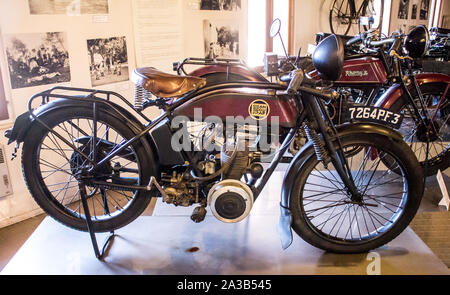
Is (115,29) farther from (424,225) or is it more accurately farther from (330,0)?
(330,0)

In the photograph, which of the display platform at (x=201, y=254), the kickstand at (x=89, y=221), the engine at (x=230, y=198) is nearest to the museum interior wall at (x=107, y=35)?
the display platform at (x=201, y=254)

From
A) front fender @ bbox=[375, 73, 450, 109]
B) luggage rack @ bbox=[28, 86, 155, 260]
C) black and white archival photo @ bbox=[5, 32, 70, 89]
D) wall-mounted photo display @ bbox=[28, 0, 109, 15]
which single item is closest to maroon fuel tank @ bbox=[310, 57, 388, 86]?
front fender @ bbox=[375, 73, 450, 109]

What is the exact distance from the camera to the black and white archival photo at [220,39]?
4396mm

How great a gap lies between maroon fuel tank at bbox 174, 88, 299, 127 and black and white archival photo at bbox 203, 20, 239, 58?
2.47m

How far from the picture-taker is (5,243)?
2.92 metres

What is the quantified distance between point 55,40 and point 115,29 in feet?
1.78

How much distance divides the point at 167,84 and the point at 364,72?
76.1 inches

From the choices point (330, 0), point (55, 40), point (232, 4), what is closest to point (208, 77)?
point (55, 40)

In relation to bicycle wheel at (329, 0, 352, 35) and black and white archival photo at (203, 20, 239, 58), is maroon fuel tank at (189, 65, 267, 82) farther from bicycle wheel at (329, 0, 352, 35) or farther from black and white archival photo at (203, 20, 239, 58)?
bicycle wheel at (329, 0, 352, 35)

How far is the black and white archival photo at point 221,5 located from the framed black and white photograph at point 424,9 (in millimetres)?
5368

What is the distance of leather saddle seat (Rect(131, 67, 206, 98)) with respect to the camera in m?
1.85

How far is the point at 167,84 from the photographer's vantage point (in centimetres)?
186

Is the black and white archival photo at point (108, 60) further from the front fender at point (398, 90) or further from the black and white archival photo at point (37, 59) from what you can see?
the front fender at point (398, 90)

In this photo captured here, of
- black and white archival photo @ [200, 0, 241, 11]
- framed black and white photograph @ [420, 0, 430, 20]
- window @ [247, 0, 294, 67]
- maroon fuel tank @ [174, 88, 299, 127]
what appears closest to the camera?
maroon fuel tank @ [174, 88, 299, 127]
